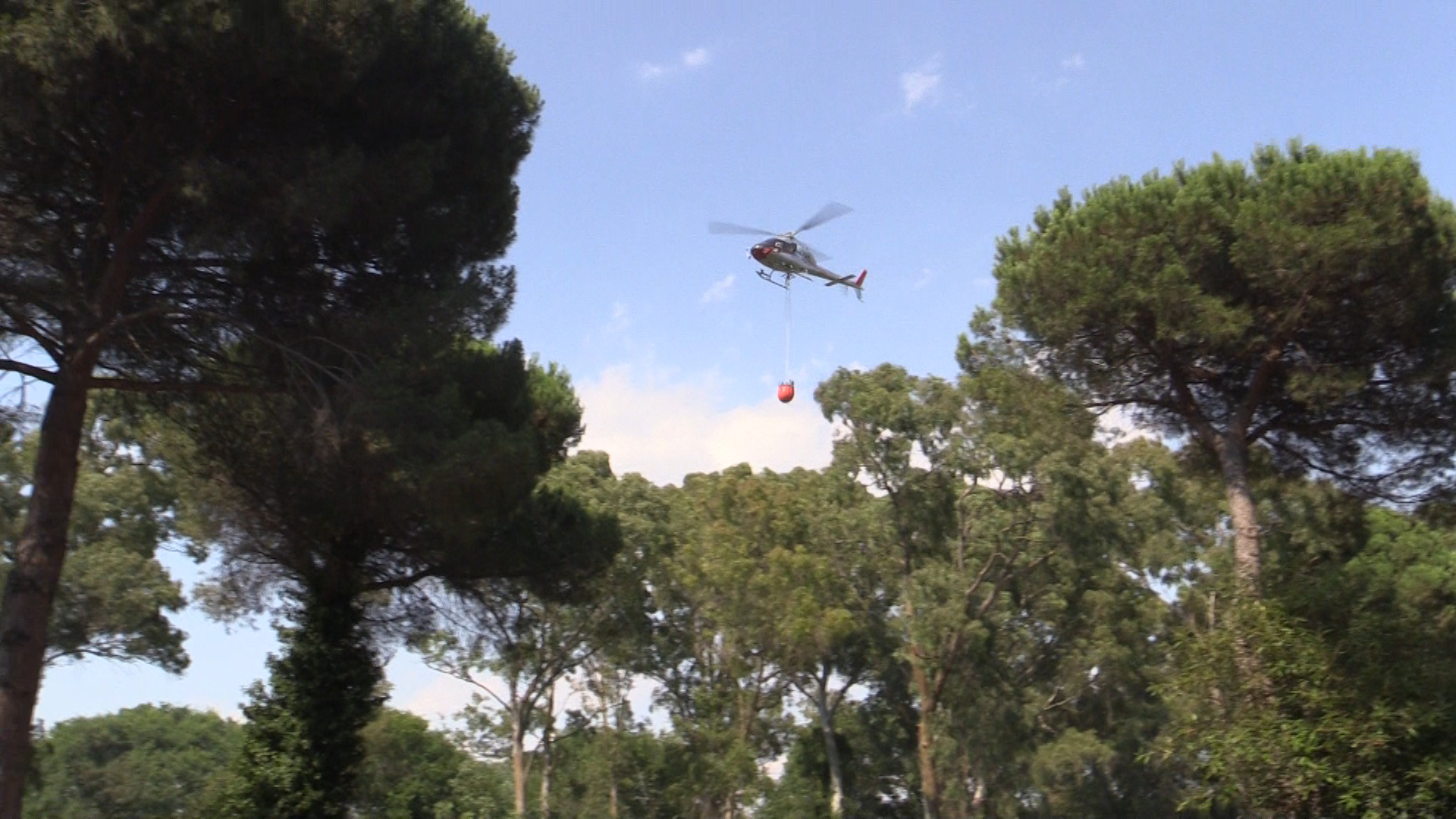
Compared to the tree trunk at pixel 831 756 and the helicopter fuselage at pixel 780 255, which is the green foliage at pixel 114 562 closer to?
the helicopter fuselage at pixel 780 255

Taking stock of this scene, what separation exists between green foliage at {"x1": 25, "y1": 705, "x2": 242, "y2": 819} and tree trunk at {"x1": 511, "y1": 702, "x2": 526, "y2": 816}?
46.4 feet

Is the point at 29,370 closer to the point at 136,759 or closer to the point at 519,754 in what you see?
the point at 519,754

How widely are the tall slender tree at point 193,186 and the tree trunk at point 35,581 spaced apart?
18 mm

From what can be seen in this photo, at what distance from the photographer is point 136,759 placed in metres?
51.5

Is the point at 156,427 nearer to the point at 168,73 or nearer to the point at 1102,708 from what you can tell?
the point at 168,73

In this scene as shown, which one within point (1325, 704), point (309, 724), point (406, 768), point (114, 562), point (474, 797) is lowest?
point (1325, 704)

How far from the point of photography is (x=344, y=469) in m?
12.2

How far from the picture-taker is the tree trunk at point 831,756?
30688 millimetres

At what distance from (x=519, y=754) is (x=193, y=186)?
823 inches

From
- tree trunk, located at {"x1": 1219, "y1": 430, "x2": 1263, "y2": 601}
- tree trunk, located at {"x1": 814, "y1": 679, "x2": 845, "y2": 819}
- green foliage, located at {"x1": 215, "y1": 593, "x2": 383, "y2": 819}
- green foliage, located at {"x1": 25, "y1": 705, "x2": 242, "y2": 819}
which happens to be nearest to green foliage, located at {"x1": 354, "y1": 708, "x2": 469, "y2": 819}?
green foliage, located at {"x1": 25, "y1": 705, "x2": 242, "y2": 819}

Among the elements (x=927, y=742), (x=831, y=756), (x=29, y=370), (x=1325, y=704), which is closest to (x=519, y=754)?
(x=831, y=756)

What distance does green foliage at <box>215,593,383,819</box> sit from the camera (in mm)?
12953

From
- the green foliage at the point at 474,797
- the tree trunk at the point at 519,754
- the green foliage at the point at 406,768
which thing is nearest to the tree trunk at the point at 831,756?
the tree trunk at the point at 519,754

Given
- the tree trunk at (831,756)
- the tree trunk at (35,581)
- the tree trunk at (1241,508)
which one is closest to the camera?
the tree trunk at (35,581)
